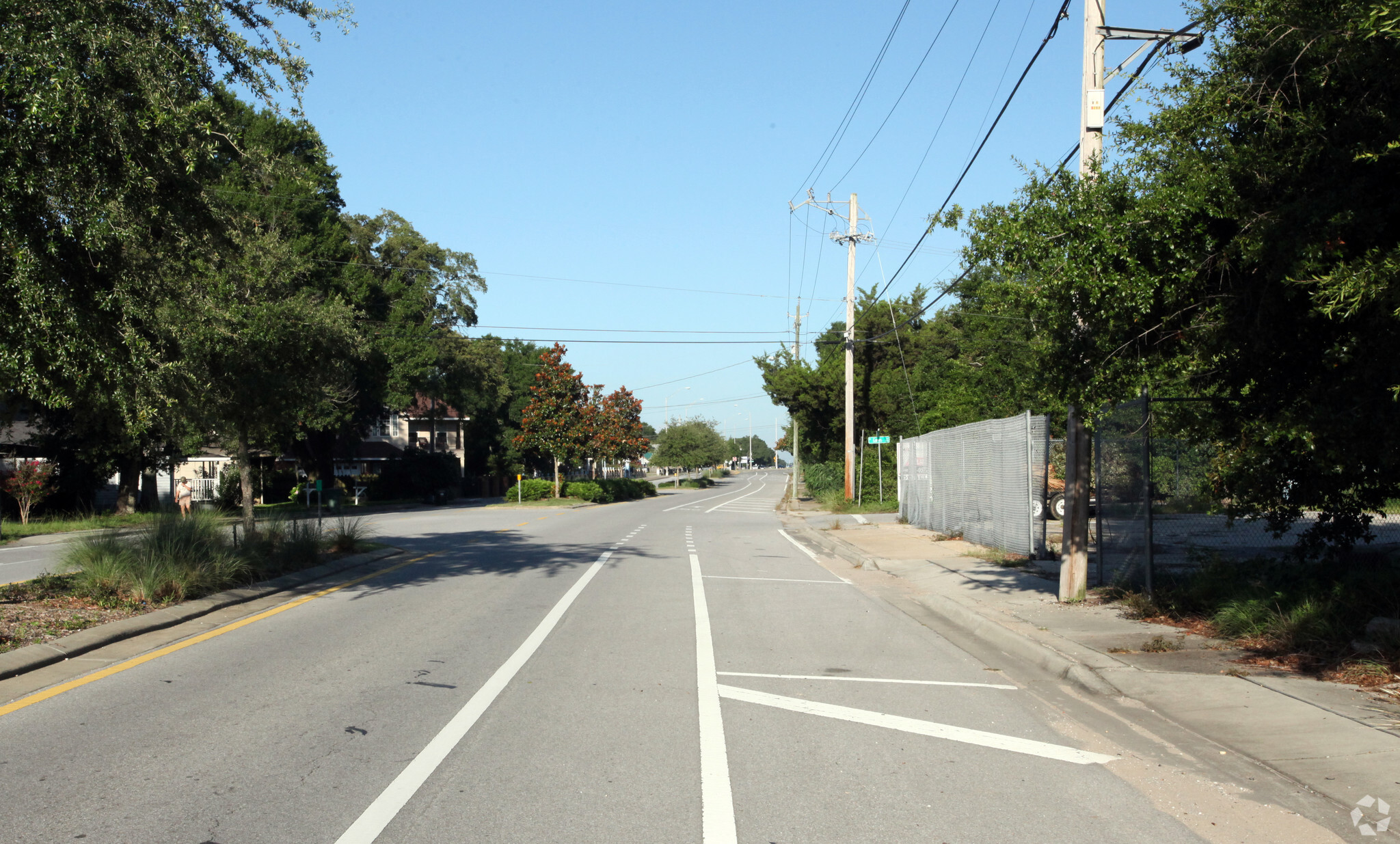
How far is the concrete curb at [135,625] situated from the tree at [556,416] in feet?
111

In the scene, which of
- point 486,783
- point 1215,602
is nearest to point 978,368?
point 1215,602

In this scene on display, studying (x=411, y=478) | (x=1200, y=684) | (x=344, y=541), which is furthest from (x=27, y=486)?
(x=1200, y=684)

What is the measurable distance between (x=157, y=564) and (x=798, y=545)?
14.7 metres

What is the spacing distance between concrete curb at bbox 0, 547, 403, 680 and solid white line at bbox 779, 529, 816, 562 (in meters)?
9.61

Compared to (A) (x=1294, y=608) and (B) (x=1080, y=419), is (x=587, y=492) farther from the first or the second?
(A) (x=1294, y=608)

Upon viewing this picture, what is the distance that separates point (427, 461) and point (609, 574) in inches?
1650

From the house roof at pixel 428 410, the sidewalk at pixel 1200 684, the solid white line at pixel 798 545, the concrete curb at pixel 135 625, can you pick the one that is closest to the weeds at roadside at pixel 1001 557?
the sidewalk at pixel 1200 684

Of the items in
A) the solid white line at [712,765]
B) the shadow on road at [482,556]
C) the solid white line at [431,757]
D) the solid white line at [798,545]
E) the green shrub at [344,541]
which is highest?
the green shrub at [344,541]

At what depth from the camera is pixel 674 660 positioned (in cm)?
878

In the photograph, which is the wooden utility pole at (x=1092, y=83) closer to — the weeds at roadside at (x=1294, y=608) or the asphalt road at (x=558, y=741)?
the weeds at roadside at (x=1294, y=608)

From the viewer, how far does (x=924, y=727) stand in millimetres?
6684

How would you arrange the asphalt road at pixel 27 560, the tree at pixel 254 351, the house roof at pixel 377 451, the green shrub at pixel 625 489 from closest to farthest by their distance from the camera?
the tree at pixel 254 351 → the asphalt road at pixel 27 560 → the green shrub at pixel 625 489 → the house roof at pixel 377 451

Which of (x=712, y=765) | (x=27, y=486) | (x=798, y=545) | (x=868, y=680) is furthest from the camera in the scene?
(x=27, y=486)

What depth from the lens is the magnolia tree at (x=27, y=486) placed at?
29.0 m
